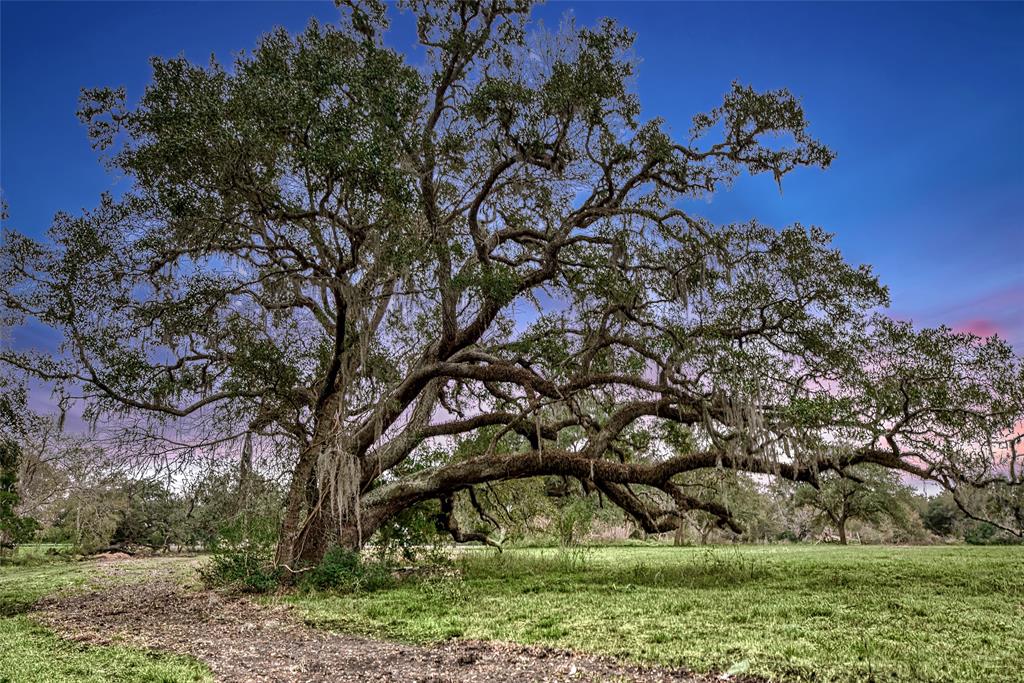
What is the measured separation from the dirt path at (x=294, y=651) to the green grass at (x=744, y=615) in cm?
39

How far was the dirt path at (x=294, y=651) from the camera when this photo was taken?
A: 16.9ft

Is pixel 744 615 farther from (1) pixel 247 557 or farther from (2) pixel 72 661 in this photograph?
(1) pixel 247 557

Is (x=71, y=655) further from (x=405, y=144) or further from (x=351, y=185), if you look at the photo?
(x=405, y=144)

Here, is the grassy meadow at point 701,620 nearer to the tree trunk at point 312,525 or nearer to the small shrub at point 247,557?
the small shrub at point 247,557

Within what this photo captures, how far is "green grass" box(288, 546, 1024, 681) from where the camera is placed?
16.6 feet

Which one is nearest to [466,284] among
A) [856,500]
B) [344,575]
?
[344,575]

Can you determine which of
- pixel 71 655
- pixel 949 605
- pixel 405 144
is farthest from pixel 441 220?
pixel 949 605

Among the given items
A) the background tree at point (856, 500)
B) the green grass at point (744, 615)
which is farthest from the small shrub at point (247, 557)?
the background tree at point (856, 500)

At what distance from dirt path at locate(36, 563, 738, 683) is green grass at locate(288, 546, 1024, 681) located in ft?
1.28

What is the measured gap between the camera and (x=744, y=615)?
7.09m

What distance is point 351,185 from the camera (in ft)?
33.4

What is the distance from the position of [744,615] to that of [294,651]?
5108 mm

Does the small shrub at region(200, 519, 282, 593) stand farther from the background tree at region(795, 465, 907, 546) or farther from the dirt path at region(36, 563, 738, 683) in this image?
the background tree at region(795, 465, 907, 546)

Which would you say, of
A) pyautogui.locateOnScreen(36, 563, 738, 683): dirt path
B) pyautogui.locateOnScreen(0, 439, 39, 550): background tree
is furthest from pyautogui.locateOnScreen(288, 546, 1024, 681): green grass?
pyautogui.locateOnScreen(0, 439, 39, 550): background tree
